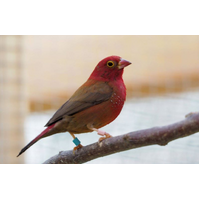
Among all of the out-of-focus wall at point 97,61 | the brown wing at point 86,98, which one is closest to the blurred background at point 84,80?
the out-of-focus wall at point 97,61

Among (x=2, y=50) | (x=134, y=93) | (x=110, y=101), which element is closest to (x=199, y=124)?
(x=110, y=101)

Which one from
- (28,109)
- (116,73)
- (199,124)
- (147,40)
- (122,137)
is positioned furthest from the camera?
(28,109)

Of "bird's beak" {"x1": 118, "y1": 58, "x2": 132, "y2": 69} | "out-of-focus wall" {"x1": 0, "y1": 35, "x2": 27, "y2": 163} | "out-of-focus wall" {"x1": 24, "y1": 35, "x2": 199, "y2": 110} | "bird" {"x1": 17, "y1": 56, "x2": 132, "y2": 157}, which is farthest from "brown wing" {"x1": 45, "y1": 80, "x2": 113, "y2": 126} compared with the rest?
"out-of-focus wall" {"x1": 0, "y1": 35, "x2": 27, "y2": 163}

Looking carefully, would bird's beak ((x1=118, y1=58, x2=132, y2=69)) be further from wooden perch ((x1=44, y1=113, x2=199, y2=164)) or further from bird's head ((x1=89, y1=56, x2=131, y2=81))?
wooden perch ((x1=44, y1=113, x2=199, y2=164))

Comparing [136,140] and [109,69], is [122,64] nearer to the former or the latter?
[109,69]

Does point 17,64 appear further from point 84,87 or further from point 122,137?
point 122,137

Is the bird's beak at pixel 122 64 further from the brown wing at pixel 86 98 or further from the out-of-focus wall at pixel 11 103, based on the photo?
the out-of-focus wall at pixel 11 103

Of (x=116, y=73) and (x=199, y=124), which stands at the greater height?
(x=116, y=73)
